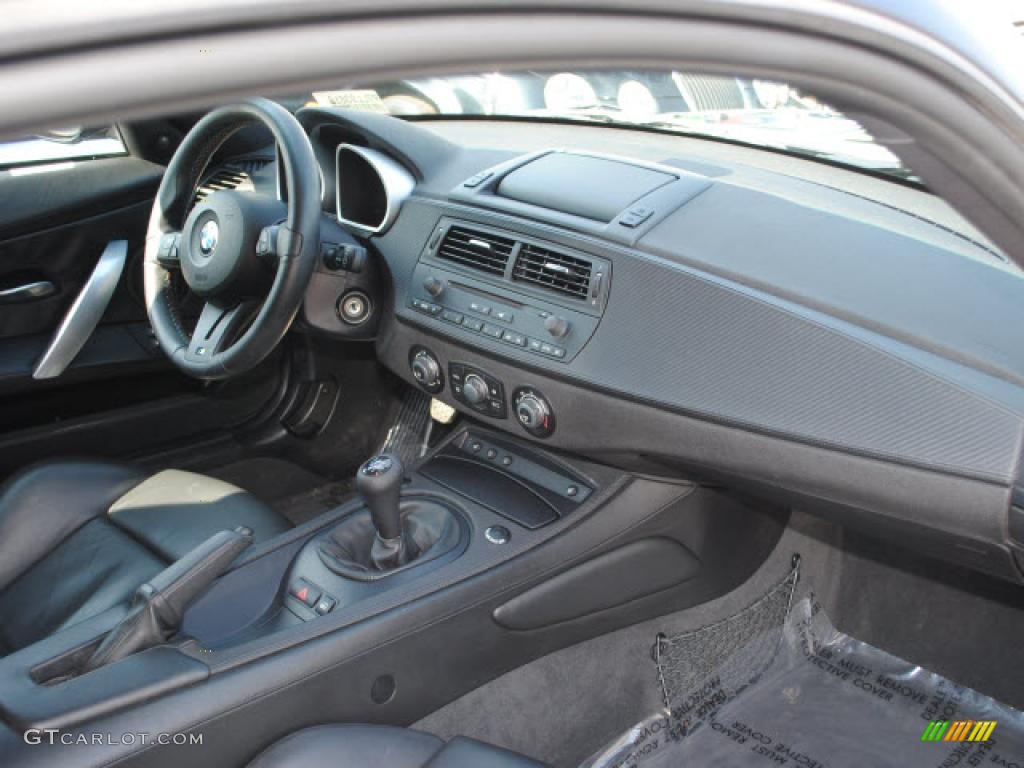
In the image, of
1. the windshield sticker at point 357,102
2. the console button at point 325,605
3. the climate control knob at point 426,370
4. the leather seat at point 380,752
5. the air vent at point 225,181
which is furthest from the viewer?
the air vent at point 225,181

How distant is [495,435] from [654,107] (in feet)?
2.39

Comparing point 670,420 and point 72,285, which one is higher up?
point 670,420

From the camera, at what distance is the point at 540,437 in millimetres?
1803

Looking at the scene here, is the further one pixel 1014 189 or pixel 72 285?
pixel 72 285

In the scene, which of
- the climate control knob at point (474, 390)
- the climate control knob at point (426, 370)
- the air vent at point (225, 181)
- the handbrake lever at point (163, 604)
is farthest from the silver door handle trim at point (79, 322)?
the handbrake lever at point (163, 604)

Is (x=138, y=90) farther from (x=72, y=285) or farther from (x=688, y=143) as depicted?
(x=72, y=285)

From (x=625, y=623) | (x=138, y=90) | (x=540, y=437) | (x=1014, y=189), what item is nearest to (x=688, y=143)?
(x=540, y=437)

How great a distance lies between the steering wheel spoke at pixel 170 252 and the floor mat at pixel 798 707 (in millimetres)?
1184

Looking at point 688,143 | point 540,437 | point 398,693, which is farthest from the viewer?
point 688,143

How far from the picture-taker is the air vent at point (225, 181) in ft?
7.39

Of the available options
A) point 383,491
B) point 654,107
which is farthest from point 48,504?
point 654,107

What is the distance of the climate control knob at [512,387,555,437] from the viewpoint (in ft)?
5.77

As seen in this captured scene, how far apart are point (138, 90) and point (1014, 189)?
615 millimetres

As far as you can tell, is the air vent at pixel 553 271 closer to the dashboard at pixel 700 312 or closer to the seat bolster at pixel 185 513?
the dashboard at pixel 700 312
